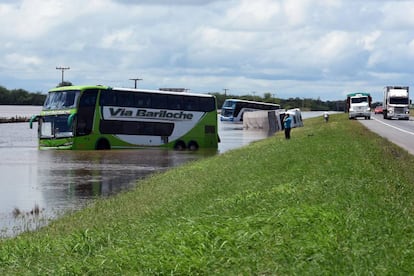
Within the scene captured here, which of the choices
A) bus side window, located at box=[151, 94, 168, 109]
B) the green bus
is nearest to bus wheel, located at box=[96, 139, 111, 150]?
the green bus

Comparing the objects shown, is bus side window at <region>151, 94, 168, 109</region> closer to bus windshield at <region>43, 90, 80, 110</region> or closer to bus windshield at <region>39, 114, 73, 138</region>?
bus windshield at <region>43, 90, 80, 110</region>

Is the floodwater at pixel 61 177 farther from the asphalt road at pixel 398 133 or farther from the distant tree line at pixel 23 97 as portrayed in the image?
the distant tree line at pixel 23 97

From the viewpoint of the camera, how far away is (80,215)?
16062mm

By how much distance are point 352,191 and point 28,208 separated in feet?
28.3

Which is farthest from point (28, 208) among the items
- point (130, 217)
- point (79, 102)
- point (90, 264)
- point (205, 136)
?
point (205, 136)

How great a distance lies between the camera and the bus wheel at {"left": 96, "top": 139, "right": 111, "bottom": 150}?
43031 millimetres

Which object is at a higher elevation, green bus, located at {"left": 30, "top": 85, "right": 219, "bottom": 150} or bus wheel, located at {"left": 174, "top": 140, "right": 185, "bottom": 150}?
green bus, located at {"left": 30, "top": 85, "right": 219, "bottom": 150}

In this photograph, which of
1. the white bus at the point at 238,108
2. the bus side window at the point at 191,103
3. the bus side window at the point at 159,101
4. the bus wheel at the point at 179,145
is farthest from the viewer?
the white bus at the point at 238,108

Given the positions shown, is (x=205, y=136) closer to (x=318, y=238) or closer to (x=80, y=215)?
(x=80, y=215)

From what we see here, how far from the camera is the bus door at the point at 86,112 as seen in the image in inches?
1656

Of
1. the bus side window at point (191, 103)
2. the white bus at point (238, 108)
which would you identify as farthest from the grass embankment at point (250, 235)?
the white bus at point (238, 108)

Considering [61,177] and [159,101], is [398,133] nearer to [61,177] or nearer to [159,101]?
[159,101]

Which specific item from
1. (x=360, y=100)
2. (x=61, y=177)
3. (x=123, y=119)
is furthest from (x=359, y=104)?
(x=61, y=177)

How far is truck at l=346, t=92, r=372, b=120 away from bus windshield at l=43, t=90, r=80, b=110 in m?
40.3
